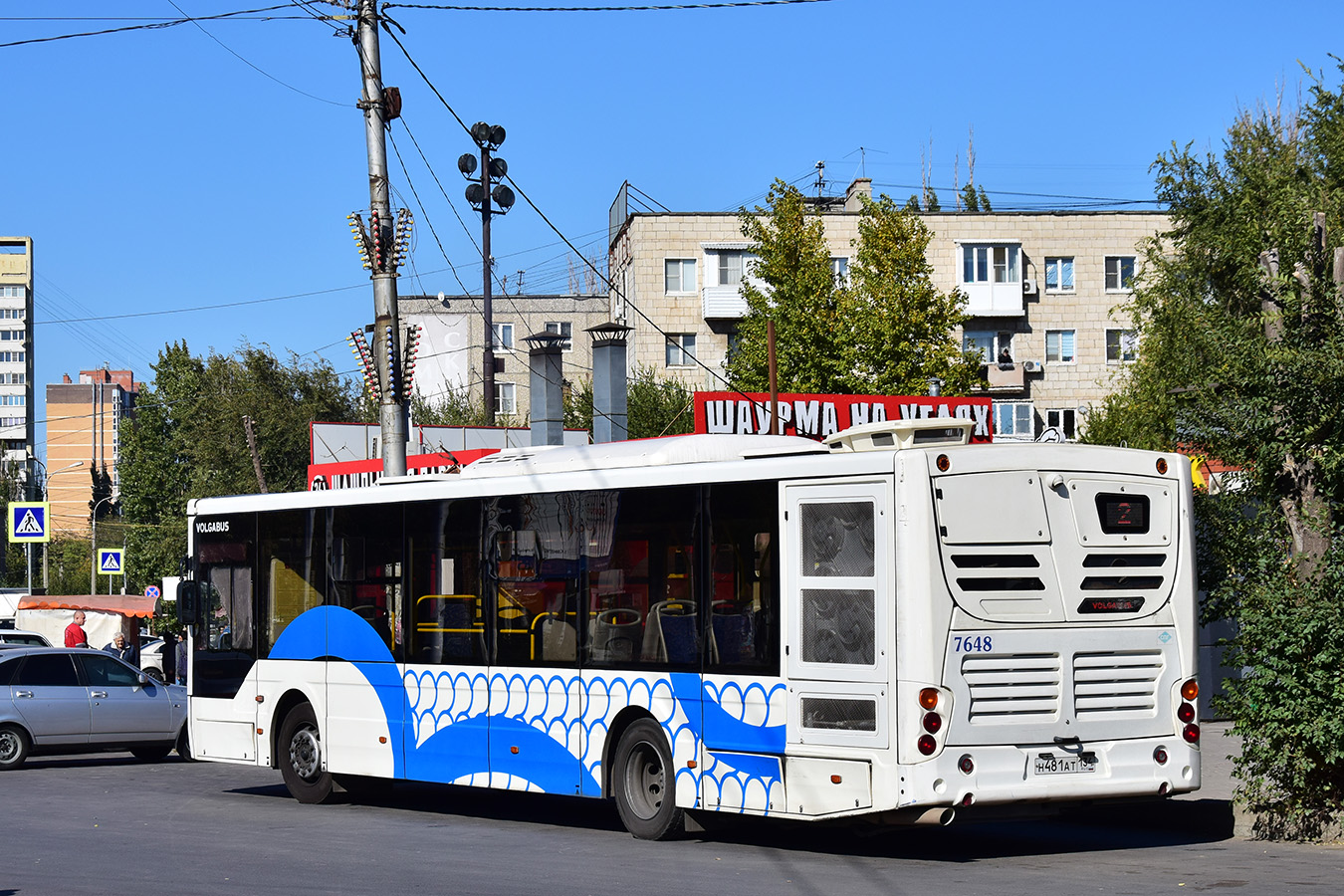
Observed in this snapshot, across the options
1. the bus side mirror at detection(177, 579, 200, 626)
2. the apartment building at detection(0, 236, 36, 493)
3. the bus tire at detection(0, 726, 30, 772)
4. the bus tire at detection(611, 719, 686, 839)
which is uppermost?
the apartment building at detection(0, 236, 36, 493)

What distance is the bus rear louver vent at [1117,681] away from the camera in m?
11.4

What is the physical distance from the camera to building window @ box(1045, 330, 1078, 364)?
67875 mm

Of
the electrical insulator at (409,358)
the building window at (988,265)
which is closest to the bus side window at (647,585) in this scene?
the electrical insulator at (409,358)

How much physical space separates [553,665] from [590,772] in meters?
0.92

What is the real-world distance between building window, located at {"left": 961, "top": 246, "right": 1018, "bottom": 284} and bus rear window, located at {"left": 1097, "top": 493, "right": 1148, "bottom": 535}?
184ft

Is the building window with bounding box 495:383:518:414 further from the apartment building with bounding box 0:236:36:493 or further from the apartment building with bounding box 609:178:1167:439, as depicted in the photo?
the apartment building with bounding box 0:236:36:493

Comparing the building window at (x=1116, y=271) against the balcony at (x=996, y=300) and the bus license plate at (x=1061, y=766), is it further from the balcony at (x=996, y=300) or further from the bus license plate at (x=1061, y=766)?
the bus license plate at (x=1061, y=766)

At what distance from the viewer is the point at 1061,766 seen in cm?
1125

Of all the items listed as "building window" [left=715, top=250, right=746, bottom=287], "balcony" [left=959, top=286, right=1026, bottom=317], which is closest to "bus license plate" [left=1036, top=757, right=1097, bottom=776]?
"building window" [left=715, top=250, right=746, bottom=287]

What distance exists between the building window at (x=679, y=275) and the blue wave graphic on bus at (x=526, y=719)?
166ft

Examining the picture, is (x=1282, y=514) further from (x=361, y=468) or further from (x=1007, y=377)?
(x=1007, y=377)

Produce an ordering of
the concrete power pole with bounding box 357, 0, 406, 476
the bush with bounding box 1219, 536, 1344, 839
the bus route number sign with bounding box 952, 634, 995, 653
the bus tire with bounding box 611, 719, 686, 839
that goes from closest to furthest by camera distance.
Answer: the bus route number sign with bounding box 952, 634, 995, 653 → the bush with bounding box 1219, 536, 1344, 839 → the bus tire with bounding box 611, 719, 686, 839 → the concrete power pole with bounding box 357, 0, 406, 476

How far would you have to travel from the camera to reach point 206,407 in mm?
75812

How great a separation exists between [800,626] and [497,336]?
75268 millimetres
